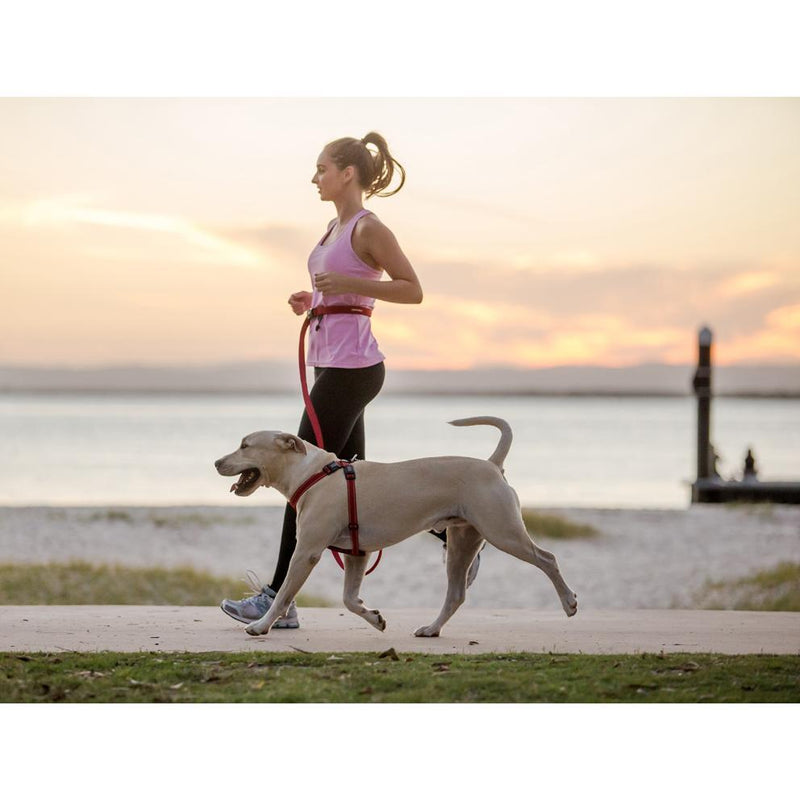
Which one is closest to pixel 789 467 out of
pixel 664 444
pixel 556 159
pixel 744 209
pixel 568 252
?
pixel 568 252

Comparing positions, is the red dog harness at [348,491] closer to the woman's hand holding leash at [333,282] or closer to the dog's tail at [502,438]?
the dog's tail at [502,438]

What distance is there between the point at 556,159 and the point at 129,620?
7.44 metres

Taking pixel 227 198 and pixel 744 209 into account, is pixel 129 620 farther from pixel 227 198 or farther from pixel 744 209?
pixel 227 198

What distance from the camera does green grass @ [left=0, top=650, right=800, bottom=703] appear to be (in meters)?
4.01

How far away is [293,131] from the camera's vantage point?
9930mm

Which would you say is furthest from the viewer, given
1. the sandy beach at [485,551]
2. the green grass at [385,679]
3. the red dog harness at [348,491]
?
the sandy beach at [485,551]

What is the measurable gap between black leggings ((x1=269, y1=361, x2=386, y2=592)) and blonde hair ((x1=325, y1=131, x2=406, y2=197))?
911mm

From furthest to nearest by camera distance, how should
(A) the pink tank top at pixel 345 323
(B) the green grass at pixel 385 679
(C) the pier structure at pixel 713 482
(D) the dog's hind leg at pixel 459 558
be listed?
(C) the pier structure at pixel 713 482
(A) the pink tank top at pixel 345 323
(D) the dog's hind leg at pixel 459 558
(B) the green grass at pixel 385 679

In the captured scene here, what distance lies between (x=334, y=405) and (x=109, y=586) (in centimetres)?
591

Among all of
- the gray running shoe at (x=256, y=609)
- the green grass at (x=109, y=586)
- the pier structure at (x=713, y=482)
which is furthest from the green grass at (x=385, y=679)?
the pier structure at (x=713, y=482)

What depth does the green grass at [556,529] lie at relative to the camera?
14844 millimetres

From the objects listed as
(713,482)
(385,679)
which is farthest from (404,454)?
(385,679)

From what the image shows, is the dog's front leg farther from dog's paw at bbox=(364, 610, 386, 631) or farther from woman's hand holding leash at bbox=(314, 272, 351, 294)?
woman's hand holding leash at bbox=(314, 272, 351, 294)

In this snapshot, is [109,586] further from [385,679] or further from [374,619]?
[385,679]
